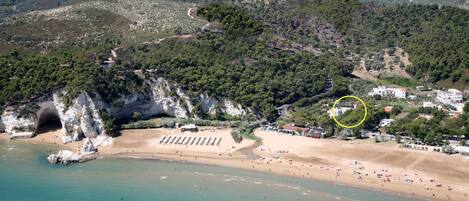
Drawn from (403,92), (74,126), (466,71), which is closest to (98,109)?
(74,126)

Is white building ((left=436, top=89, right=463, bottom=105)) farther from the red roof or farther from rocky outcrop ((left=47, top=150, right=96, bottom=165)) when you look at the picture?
rocky outcrop ((left=47, top=150, right=96, bottom=165))

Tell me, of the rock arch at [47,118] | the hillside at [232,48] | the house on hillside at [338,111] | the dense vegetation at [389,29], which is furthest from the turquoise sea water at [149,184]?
the dense vegetation at [389,29]

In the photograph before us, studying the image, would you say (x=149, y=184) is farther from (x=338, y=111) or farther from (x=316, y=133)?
(x=338, y=111)

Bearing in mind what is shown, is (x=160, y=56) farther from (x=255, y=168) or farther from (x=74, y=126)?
(x=255, y=168)

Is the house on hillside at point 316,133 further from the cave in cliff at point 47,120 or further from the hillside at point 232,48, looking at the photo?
the cave in cliff at point 47,120

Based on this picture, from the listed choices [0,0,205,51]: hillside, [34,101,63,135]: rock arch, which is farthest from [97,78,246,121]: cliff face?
[0,0,205,51]: hillside
